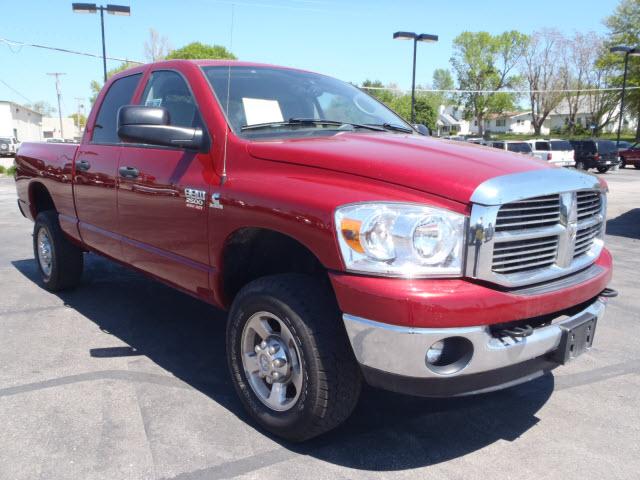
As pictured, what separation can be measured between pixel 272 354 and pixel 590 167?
29.0 metres

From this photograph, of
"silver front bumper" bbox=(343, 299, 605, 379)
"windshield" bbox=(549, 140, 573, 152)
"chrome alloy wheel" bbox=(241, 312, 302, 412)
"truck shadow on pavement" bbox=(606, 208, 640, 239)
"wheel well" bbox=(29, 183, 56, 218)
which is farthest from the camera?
"windshield" bbox=(549, 140, 573, 152)

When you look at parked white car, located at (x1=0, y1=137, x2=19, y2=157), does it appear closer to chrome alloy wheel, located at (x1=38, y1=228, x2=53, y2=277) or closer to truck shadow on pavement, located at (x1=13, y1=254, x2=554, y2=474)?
chrome alloy wheel, located at (x1=38, y1=228, x2=53, y2=277)

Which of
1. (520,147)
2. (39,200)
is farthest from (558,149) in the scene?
(39,200)

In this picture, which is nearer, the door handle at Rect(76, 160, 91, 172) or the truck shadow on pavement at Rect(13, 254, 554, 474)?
the truck shadow on pavement at Rect(13, 254, 554, 474)

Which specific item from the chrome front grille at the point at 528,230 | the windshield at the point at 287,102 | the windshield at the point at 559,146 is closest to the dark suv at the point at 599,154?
the windshield at the point at 559,146

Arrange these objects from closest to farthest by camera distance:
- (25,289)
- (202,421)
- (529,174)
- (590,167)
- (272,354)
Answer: (529,174) < (272,354) < (202,421) < (25,289) < (590,167)

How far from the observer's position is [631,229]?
33.4 feet

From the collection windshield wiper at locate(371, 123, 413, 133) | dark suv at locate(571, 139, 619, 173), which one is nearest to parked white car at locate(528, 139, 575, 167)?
dark suv at locate(571, 139, 619, 173)

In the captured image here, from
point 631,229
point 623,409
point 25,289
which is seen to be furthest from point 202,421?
point 631,229

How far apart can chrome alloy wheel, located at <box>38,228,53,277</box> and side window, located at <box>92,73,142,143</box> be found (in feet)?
4.71

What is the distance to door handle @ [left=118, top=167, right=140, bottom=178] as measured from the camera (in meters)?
3.85

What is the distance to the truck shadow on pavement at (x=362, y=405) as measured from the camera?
2869mm

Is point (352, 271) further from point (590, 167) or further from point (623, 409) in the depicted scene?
point (590, 167)

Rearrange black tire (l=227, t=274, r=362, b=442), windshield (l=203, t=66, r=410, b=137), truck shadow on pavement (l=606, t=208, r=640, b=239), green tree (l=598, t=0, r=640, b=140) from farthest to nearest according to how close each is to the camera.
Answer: green tree (l=598, t=0, r=640, b=140) → truck shadow on pavement (l=606, t=208, r=640, b=239) → windshield (l=203, t=66, r=410, b=137) → black tire (l=227, t=274, r=362, b=442)
